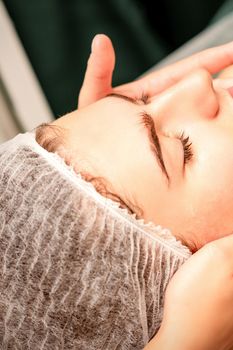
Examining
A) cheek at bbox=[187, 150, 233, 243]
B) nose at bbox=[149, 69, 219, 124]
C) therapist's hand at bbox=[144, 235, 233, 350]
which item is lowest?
therapist's hand at bbox=[144, 235, 233, 350]

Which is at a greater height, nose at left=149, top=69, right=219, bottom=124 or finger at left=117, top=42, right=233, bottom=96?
nose at left=149, top=69, right=219, bottom=124

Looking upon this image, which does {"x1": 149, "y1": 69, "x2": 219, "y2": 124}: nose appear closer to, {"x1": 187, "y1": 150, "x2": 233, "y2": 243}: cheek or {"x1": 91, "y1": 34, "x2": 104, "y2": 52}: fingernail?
{"x1": 187, "y1": 150, "x2": 233, "y2": 243}: cheek

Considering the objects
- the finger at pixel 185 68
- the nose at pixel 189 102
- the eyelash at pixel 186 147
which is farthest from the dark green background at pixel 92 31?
the eyelash at pixel 186 147

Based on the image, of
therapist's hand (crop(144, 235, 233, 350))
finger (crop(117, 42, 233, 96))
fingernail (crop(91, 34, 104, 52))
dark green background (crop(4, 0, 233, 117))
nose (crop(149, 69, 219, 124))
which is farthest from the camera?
dark green background (crop(4, 0, 233, 117))

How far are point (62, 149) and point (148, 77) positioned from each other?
57 centimetres

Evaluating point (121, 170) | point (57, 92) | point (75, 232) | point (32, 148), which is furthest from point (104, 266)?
point (57, 92)

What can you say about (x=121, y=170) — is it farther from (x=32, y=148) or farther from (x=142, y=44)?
(x=142, y=44)

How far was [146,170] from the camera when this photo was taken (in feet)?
2.78

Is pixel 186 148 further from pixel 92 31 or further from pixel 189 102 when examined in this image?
pixel 92 31

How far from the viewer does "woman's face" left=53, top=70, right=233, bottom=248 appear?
2.78 ft

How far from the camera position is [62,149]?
892 millimetres

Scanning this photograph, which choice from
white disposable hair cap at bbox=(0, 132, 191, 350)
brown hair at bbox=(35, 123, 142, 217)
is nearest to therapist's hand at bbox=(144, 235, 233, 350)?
white disposable hair cap at bbox=(0, 132, 191, 350)

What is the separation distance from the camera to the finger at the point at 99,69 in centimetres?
112

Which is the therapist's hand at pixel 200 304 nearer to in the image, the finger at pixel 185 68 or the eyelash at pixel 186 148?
the eyelash at pixel 186 148
